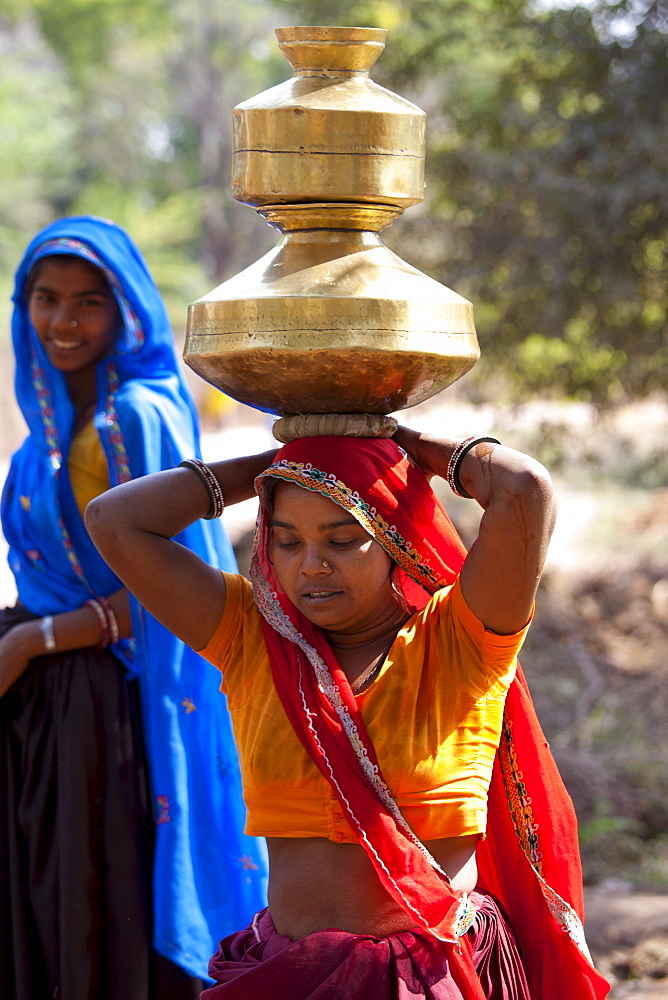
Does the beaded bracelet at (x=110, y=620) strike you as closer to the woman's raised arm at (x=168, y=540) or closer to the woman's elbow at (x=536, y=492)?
the woman's raised arm at (x=168, y=540)

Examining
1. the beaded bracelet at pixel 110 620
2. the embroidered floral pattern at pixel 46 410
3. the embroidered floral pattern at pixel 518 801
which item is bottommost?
the embroidered floral pattern at pixel 518 801

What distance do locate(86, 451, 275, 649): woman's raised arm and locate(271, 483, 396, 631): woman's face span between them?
20cm

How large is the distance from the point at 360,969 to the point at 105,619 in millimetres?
1308

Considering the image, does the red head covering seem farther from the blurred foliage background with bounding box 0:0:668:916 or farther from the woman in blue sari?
the blurred foliage background with bounding box 0:0:668:916

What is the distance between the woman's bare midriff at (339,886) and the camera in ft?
6.28

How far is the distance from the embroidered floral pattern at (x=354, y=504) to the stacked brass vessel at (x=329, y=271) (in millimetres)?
116

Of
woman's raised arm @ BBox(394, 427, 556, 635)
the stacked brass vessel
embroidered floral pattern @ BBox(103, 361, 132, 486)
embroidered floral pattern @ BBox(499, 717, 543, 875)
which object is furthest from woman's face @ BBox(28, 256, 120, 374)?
embroidered floral pattern @ BBox(499, 717, 543, 875)

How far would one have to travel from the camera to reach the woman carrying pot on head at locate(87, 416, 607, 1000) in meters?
1.87

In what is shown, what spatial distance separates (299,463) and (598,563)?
26.8 feet

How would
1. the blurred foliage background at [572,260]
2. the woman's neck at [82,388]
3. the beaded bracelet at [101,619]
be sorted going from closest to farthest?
the beaded bracelet at [101,619] → the woman's neck at [82,388] → the blurred foliage background at [572,260]

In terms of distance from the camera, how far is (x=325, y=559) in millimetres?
1948

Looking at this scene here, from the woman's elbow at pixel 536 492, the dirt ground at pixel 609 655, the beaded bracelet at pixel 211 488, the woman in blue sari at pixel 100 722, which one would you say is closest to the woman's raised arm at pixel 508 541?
the woman's elbow at pixel 536 492

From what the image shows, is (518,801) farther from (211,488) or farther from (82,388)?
(82,388)

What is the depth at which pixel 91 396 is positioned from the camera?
10.3 ft
